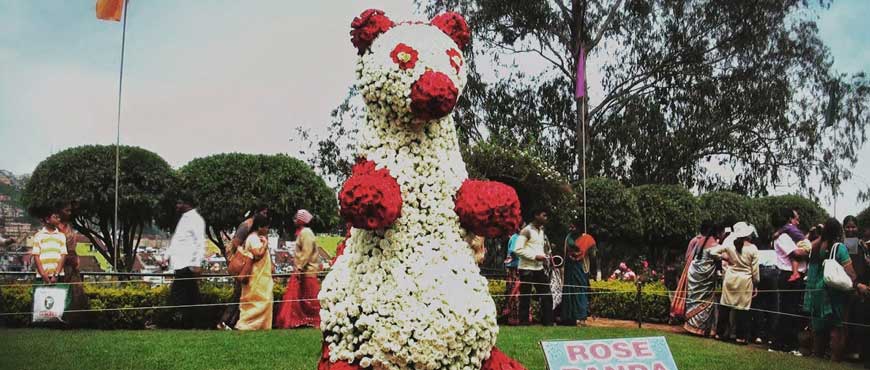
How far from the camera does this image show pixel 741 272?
931 cm

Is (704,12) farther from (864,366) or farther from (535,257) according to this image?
(864,366)

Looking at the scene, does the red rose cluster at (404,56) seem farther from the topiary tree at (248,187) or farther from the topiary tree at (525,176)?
the topiary tree at (248,187)

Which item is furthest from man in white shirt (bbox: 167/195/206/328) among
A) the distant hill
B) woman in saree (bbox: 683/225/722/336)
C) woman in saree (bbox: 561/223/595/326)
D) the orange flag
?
woman in saree (bbox: 683/225/722/336)

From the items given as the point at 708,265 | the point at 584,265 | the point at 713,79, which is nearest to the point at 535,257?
the point at 584,265

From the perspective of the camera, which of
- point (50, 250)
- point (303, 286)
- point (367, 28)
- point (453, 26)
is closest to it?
point (367, 28)

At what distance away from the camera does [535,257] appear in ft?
33.0

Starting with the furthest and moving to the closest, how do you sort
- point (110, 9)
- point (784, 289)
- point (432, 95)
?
point (110, 9)
point (784, 289)
point (432, 95)

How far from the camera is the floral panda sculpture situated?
11.7 ft

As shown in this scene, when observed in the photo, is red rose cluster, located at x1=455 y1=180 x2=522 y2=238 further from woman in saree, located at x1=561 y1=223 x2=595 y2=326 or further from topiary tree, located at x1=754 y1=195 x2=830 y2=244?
topiary tree, located at x1=754 y1=195 x2=830 y2=244

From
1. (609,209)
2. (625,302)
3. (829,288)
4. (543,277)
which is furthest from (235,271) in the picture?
(609,209)

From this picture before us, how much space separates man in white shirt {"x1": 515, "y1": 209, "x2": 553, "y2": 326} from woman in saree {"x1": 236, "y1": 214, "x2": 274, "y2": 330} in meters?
3.40

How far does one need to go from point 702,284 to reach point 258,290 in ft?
19.7

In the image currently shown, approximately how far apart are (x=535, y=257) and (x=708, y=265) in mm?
2381

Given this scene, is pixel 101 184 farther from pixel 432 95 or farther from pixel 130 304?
pixel 432 95
